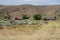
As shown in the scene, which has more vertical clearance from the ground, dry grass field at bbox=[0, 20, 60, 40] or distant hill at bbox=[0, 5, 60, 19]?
dry grass field at bbox=[0, 20, 60, 40]

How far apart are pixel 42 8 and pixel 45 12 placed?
582cm

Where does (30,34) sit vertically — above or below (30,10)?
above

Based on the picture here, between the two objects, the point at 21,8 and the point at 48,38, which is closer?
the point at 48,38

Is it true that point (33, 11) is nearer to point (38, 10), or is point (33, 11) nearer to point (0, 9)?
point (38, 10)

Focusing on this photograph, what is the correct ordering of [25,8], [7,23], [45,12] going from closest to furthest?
[7,23] < [45,12] < [25,8]

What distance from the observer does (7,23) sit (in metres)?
29.4

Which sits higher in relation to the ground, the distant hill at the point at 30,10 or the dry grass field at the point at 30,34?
the dry grass field at the point at 30,34

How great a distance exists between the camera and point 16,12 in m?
87.6

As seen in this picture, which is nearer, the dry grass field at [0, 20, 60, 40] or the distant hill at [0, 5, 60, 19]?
the dry grass field at [0, 20, 60, 40]

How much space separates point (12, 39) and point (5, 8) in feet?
245

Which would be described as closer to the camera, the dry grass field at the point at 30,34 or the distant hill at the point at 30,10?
the dry grass field at the point at 30,34

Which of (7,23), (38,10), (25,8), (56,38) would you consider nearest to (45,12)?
(38,10)

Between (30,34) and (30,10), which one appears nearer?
(30,34)

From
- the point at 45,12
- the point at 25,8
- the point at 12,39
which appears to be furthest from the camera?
the point at 25,8
